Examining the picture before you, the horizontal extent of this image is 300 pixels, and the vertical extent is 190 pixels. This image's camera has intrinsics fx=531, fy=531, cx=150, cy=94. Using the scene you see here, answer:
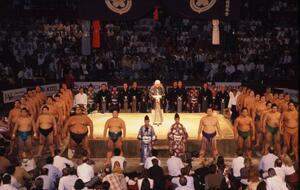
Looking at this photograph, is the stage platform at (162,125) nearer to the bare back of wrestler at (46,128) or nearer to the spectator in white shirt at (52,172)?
the bare back of wrestler at (46,128)

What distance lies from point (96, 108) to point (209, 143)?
245 inches

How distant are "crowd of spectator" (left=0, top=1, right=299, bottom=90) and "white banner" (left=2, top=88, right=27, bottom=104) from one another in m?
0.95

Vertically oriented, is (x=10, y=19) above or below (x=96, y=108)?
above

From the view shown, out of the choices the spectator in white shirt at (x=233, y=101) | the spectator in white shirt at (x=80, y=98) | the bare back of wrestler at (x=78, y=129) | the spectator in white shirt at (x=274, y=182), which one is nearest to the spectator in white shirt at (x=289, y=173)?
the spectator in white shirt at (x=274, y=182)

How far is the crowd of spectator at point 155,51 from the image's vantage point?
70.0 ft

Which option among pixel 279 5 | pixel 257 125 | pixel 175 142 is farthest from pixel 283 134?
pixel 279 5

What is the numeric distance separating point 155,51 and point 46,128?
11860mm

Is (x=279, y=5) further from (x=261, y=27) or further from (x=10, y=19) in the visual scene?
(x=10, y=19)

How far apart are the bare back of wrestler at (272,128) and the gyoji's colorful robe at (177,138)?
198 cm

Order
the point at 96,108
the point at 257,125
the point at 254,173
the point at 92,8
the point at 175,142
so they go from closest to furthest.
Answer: the point at 254,173
the point at 175,142
the point at 257,125
the point at 92,8
the point at 96,108

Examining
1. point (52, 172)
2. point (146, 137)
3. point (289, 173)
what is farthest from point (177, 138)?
point (52, 172)

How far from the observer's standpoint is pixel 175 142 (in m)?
12.0

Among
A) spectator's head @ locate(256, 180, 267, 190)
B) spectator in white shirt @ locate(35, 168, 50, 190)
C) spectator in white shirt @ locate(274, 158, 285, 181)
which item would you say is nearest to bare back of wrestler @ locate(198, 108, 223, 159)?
spectator in white shirt @ locate(274, 158, 285, 181)

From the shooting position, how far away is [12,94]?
17.6m
